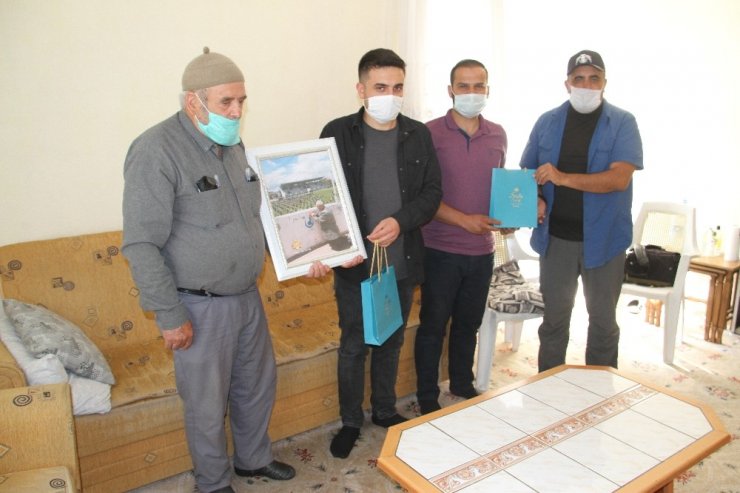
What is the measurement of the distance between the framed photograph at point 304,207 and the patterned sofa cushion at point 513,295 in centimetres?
103

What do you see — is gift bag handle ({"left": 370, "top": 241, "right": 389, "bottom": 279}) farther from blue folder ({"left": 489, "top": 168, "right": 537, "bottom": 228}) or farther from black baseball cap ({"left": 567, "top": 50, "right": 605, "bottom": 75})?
black baseball cap ({"left": 567, "top": 50, "right": 605, "bottom": 75})

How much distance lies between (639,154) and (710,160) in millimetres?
2120

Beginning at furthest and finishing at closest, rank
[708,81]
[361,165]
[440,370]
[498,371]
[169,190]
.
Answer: [708,81], [498,371], [440,370], [361,165], [169,190]

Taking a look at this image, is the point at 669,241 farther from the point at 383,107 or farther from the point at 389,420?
the point at 383,107

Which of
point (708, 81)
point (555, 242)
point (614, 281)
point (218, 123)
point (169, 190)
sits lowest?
point (614, 281)

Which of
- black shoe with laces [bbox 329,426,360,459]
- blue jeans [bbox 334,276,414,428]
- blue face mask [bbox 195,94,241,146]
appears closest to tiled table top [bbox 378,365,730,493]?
blue jeans [bbox 334,276,414,428]

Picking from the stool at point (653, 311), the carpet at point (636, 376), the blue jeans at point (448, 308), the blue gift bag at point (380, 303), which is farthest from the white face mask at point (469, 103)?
the stool at point (653, 311)

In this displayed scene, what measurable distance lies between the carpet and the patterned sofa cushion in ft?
1.47

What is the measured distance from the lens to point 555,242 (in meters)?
2.45

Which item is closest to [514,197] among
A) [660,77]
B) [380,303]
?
[380,303]

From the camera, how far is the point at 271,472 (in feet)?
7.02

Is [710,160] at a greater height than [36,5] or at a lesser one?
lesser

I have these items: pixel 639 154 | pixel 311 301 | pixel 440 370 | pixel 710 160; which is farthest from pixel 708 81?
pixel 311 301

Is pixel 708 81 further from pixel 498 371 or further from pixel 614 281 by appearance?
pixel 498 371
